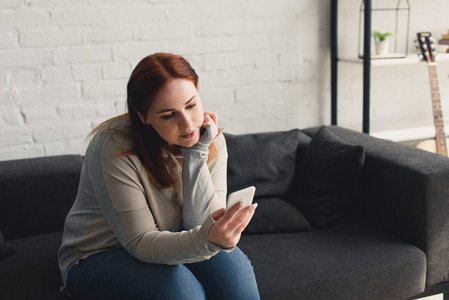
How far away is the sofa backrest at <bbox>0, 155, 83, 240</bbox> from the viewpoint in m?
2.01

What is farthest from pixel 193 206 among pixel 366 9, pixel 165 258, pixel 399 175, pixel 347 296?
pixel 366 9

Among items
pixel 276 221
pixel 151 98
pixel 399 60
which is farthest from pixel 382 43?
pixel 151 98

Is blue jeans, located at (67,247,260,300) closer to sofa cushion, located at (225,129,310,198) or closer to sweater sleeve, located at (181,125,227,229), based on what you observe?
sweater sleeve, located at (181,125,227,229)

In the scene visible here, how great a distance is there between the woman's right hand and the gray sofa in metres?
0.38

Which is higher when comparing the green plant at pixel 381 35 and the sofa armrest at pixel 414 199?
the green plant at pixel 381 35

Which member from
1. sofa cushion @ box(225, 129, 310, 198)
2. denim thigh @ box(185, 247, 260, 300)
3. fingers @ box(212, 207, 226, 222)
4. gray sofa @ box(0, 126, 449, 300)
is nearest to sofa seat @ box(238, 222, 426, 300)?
gray sofa @ box(0, 126, 449, 300)

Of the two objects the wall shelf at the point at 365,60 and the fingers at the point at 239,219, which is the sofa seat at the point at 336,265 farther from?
the wall shelf at the point at 365,60

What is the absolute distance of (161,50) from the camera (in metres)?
2.52

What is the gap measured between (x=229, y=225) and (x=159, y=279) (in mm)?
255

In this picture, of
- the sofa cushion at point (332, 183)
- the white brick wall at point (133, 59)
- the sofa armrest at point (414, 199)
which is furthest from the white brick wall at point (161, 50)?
the sofa armrest at point (414, 199)

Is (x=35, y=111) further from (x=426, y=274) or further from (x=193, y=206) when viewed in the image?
(x=426, y=274)

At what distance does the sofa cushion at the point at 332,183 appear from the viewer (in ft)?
6.65

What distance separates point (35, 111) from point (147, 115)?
3.62 ft

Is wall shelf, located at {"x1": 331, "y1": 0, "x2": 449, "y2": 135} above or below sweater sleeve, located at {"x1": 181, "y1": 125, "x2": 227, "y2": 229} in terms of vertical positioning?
above
